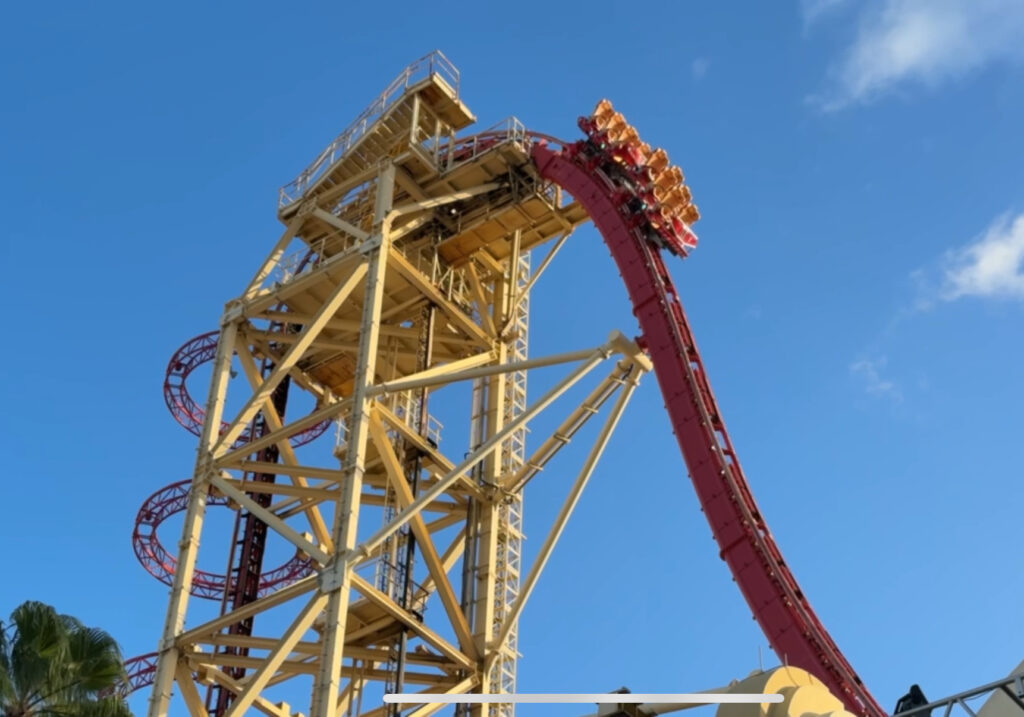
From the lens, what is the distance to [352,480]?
23.7 meters

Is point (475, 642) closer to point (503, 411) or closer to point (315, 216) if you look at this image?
point (503, 411)

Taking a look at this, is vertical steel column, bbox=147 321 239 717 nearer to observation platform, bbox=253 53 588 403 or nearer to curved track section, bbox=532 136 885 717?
observation platform, bbox=253 53 588 403

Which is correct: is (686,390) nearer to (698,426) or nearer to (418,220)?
(698,426)

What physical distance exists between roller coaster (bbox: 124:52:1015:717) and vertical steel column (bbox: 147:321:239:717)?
0.14 ft

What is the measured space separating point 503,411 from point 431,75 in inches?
281

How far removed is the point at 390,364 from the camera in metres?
29.6

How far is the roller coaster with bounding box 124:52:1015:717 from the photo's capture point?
2383 centimetres

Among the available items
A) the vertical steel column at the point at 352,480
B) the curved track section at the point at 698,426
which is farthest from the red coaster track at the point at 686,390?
the vertical steel column at the point at 352,480

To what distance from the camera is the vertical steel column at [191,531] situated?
78.5ft

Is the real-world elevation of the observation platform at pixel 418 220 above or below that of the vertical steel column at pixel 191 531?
above

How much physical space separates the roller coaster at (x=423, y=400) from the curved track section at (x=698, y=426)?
0.13 ft

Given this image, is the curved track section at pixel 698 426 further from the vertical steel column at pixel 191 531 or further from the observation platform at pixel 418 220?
the vertical steel column at pixel 191 531

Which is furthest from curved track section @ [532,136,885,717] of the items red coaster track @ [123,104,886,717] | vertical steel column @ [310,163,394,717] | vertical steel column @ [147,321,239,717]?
vertical steel column @ [147,321,239,717]

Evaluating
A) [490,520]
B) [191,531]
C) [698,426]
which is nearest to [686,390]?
[698,426]
